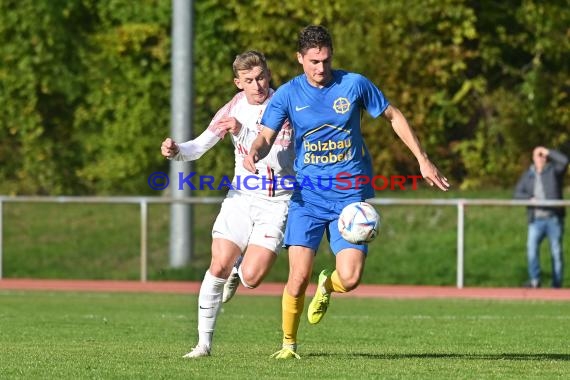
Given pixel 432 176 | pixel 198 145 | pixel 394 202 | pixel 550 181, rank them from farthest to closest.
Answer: pixel 394 202 < pixel 550 181 < pixel 198 145 < pixel 432 176

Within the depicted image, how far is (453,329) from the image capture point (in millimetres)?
13016

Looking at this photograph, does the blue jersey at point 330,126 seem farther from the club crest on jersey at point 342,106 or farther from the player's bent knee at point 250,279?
the player's bent knee at point 250,279

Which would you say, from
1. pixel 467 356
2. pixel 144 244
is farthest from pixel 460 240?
pixel 467 356

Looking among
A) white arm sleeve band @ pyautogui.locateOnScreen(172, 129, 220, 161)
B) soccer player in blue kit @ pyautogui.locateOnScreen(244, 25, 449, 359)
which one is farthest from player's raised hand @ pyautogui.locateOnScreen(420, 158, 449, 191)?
white arm sleeve band @ pyautogui.locateOnScreen(172, 129, 220, 161)

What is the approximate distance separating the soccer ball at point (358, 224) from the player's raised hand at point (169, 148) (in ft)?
4.11

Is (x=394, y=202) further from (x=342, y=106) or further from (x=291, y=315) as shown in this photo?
(x=342, y=106)

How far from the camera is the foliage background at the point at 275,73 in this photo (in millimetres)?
25625

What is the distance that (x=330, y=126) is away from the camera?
957 cm

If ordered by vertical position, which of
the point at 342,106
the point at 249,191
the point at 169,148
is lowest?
the point at 249,191

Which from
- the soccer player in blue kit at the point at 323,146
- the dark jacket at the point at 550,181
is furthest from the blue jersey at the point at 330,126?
the dark jacket at the point at 550,181

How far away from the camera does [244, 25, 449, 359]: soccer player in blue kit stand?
31.4 ft

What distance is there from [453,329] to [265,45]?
13.7 m

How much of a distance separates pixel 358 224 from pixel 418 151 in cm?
61

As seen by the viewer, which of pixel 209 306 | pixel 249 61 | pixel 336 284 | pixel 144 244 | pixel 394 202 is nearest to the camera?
pixel 336 284
